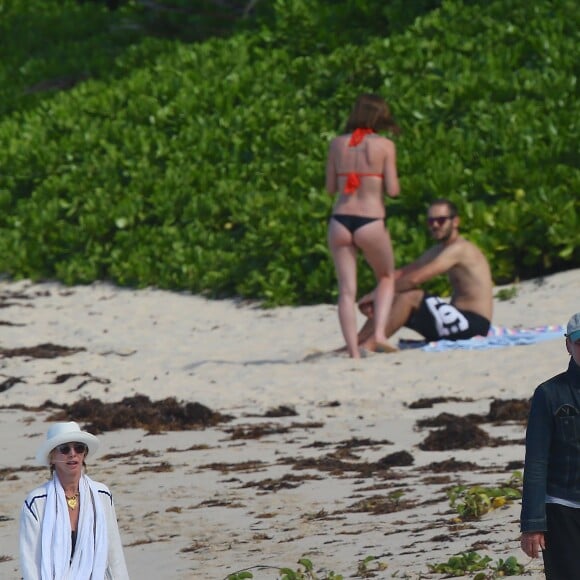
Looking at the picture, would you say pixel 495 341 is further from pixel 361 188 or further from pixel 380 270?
pixel 361 188

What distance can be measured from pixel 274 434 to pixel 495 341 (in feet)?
9.22

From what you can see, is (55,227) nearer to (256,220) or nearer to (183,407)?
(256,220)

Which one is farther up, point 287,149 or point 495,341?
point 287,149

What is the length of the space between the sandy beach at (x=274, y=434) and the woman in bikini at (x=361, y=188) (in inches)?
27.2

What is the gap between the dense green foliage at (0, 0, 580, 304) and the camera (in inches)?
645

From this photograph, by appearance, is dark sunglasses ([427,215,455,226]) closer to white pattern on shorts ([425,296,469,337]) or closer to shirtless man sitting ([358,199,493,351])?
shirtless man sitting ([358,199,493,351])

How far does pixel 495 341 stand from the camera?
12.2 m

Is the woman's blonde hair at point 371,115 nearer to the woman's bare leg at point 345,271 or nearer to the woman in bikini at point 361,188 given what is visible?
the woman in bikini at point 361,188

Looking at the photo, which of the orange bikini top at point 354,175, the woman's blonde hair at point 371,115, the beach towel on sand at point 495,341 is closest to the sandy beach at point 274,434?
the beach towel on sand at point 495,341

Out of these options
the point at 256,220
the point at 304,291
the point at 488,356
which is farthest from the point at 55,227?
the point at 488,356

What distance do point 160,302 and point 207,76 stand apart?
18.2 feet

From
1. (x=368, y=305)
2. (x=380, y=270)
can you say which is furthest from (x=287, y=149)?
(x=380, y=270)

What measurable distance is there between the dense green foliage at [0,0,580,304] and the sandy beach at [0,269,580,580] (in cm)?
76

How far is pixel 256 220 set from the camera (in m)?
17.9
